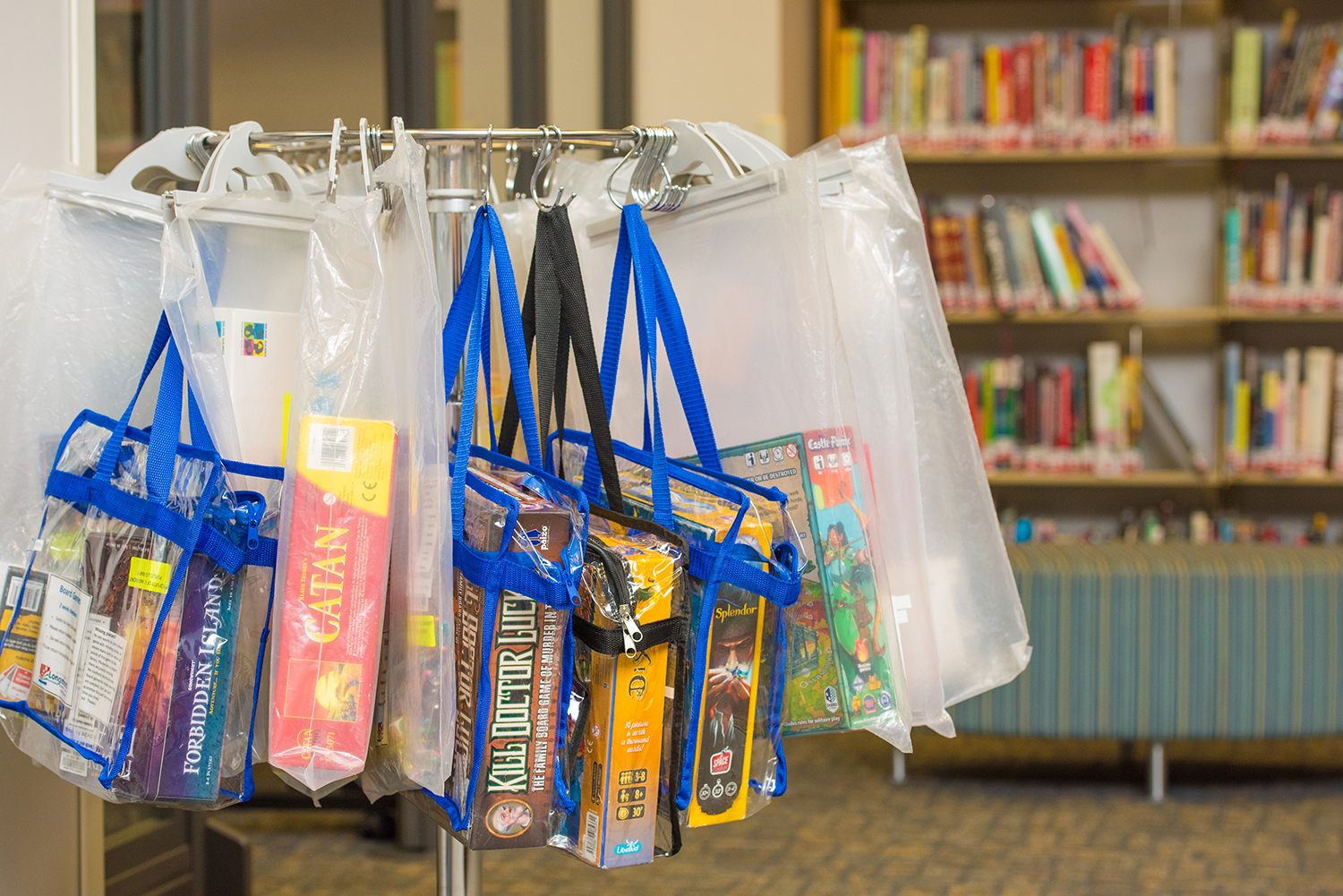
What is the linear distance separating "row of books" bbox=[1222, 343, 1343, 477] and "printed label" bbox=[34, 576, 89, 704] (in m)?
3.39

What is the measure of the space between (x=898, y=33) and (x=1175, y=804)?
2.48 meters

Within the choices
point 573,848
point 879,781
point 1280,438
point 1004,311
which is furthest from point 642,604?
point 1280,438

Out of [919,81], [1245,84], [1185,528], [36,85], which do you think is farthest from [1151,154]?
[36,85]

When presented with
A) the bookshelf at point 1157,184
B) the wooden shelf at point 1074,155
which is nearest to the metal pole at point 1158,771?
the bookshelf at point 1157,184

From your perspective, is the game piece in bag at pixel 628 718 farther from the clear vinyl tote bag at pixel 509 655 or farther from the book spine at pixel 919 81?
the book spine at pixel 919 81

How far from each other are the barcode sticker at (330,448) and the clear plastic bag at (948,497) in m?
0.42

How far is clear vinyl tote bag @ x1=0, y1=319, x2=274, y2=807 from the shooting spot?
0.73m

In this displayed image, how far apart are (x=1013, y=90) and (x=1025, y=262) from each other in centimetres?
52

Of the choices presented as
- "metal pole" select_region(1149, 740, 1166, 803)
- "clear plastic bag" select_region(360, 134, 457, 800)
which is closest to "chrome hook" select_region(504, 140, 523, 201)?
"clear plastic bag" select_region(360, 134, 457, 800)

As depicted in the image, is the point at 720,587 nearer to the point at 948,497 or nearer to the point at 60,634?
the point at 948,497

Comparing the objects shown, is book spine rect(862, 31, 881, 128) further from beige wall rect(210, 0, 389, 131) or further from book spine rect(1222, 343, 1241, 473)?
beige wall rect(210, 0, 389, 131)

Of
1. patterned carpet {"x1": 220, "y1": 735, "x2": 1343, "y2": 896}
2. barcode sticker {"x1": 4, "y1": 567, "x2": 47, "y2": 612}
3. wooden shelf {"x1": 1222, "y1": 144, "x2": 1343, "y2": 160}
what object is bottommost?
patterned carpet {"x1": 220, "y1": 735, "x2": 1343, "y2": 896}

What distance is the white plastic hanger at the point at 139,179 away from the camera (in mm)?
860

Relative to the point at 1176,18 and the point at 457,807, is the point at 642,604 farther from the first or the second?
the point at 1176,18
